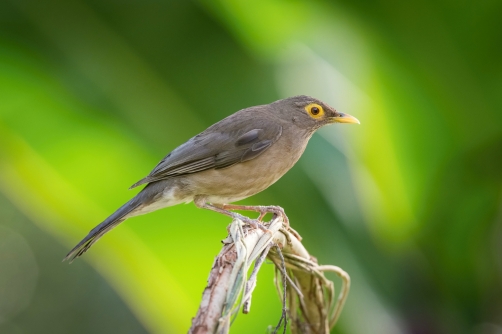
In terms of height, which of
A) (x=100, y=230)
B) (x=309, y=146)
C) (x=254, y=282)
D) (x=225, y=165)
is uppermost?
Answer: (x=100, y=230)

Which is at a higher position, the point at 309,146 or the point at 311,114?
the point at 311,114

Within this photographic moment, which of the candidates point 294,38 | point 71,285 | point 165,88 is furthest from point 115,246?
point 71,285

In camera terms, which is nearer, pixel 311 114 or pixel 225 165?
pixel 225 165

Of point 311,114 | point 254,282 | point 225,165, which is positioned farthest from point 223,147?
point 254,282

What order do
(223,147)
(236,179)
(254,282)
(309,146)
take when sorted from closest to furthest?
(254,282)
(236,179)
(223,147)
(309,146)

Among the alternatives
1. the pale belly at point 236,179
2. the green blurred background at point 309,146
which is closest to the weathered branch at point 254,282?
the pale belly at point 236,179

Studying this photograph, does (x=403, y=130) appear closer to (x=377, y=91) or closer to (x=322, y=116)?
(x=377, y=91)

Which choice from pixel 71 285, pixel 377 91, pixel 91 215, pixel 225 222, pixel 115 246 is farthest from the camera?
pixel 71 285

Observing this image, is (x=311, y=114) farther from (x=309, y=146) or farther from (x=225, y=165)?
(x=309, y=146)
